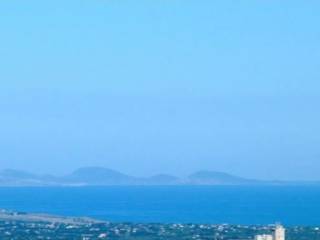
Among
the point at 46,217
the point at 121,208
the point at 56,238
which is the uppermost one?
the point at 121,208

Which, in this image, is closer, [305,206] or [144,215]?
[144,215]

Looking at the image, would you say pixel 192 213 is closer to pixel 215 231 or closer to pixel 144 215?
pixel 144 215

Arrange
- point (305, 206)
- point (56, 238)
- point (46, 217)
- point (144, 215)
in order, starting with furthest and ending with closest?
point (305, 206), point (144, 215), point (46, 217), point (56, 238)

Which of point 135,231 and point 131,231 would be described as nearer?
point 131,231

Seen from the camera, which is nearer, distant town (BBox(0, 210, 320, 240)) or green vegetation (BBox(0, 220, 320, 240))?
distant town (BBox(0, 210, 320, 240))

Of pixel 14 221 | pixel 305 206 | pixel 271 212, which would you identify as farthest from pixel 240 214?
pixel 14 221

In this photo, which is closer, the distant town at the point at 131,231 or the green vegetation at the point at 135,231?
the distant town at the point at 131,231

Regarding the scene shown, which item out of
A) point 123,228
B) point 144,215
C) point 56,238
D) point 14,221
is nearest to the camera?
point 56,238

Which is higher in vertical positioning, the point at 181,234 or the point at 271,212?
the point at 271,212
